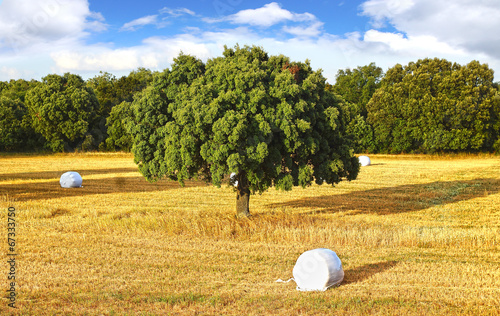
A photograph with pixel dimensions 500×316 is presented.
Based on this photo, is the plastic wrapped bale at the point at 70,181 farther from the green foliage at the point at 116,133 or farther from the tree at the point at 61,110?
the tree at the point at 61,110

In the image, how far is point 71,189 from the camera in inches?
1382

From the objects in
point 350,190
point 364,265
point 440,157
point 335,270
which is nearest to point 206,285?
point 335,270

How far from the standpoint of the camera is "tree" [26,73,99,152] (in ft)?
261

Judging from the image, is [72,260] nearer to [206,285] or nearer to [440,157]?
[206,285]

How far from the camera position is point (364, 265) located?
14.6m

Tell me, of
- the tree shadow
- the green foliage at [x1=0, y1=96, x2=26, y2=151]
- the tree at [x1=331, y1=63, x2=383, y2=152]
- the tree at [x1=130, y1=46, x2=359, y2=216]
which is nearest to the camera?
the tree at [x1=130, y1=46, x2=359, y2=216]

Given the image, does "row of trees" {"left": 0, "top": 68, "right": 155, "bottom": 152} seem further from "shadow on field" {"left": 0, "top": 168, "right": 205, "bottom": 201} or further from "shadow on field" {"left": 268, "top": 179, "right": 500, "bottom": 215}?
"shadow on field" {"left": 268, "top": 179, "right": 500, "bottom": 215}

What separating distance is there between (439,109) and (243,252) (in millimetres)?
65896

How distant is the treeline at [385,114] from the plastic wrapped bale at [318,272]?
62.4m

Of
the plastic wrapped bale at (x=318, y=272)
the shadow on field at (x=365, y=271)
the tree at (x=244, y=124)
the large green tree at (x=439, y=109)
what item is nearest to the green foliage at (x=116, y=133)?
the large green tree at (x=439, y=109)

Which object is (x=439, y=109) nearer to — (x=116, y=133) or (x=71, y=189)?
(x=116, y=133)

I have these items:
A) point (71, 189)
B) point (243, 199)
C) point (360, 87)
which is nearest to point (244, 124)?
point (243, 199)

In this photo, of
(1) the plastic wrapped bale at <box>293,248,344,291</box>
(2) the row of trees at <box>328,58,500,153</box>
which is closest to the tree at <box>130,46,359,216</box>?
(1) the plastic wrapped bale at <box>293,248,344,291</box>

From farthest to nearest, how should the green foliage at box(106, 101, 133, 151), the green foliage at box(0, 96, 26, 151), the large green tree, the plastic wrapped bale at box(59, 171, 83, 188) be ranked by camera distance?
the green foliage at box(0, 96, 26, 151)
the green foliage at box(106, 101, 133, 151)
the large green tree
the plastic wrapped bale at box(59, 171, 83, 188)
